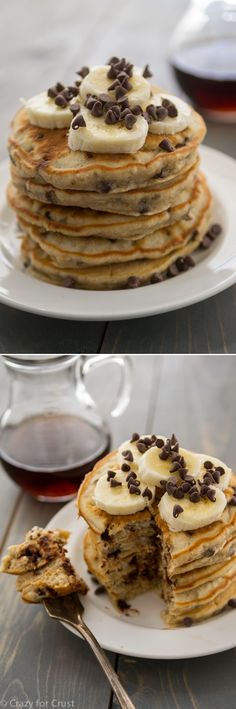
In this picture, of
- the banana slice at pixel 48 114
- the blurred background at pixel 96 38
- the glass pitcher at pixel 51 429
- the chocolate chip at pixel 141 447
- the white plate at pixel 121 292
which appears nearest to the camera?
the white plate at pixel 121 292

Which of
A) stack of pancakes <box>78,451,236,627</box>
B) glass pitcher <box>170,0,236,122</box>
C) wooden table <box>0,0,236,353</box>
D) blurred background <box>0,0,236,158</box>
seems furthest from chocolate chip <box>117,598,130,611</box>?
glass pitcher <box>170,0,236,122</box>

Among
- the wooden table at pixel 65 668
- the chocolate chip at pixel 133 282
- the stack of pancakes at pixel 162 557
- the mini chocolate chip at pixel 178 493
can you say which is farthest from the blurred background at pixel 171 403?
the chocolate chip at pixel 133 282

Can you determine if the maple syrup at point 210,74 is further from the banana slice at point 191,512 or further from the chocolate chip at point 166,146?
the banana slice at point 191,512

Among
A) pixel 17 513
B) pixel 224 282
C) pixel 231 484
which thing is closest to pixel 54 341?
pixel 224 282

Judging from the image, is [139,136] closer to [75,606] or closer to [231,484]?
[231,484]

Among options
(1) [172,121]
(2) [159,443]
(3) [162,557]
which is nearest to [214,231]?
(1) [172,121]

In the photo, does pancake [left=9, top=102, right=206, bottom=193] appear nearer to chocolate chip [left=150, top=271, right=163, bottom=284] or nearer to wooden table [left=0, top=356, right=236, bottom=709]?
chocolate chip [left=150, top=271, right=163, bottom=284]
